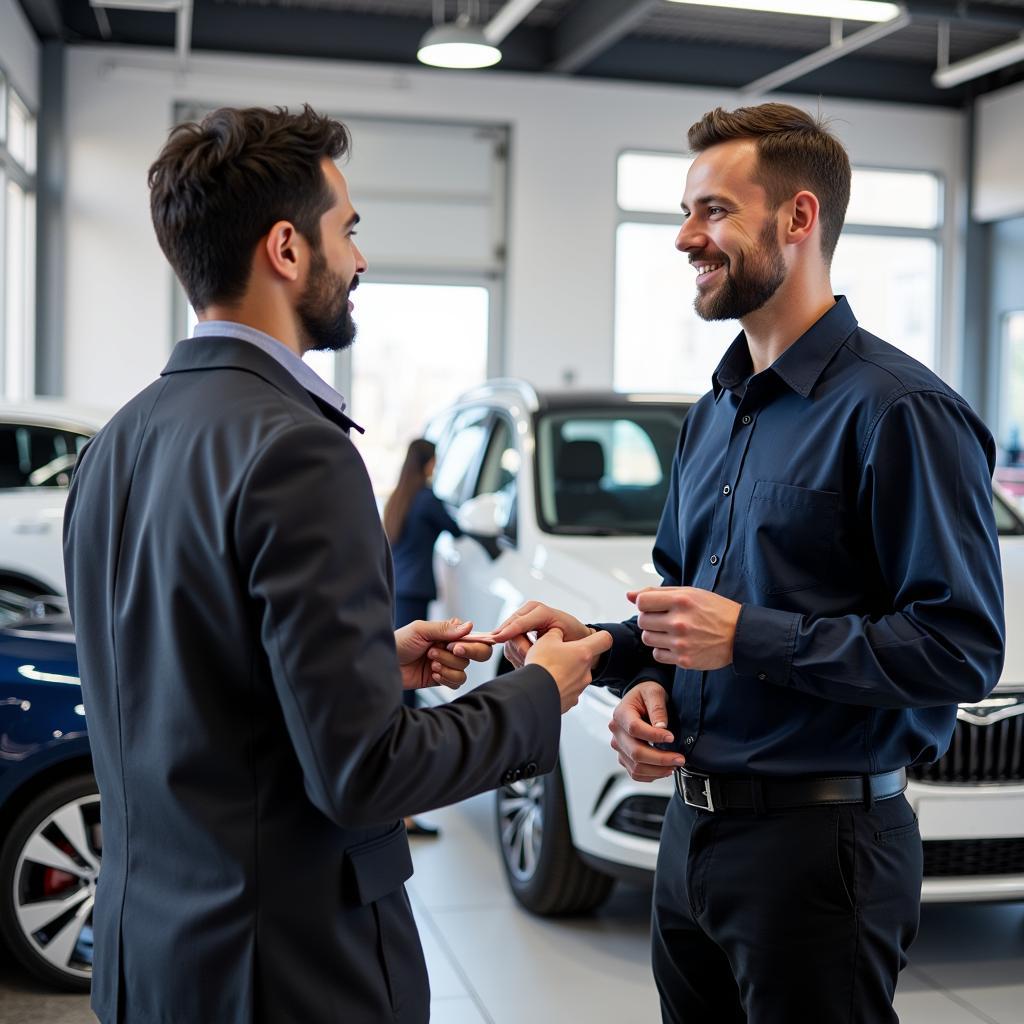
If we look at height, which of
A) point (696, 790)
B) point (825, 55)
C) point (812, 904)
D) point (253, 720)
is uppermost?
point (825, 55)

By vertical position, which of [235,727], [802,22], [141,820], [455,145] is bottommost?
[141,820]

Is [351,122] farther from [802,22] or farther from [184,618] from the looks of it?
[184,618]

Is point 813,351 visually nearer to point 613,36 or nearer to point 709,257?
point 709,257

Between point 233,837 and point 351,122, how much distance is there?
11.1m

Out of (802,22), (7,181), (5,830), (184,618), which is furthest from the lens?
(802,22)

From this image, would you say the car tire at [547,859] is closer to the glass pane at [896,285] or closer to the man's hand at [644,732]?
the man's hand at [644,732]

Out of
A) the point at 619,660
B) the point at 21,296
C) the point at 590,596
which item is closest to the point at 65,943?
the point at 590,596

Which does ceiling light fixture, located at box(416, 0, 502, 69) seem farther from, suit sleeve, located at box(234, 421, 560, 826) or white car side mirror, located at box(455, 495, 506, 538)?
suit sleeve, located at box(234, 421, 560, 826)

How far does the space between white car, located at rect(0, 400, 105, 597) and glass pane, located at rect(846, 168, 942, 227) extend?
342 inches

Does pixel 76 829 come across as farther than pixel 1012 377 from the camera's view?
No

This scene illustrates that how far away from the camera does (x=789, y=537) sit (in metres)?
1.78

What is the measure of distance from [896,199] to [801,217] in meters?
12.1

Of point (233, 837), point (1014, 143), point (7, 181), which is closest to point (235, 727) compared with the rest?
point (233, 837)

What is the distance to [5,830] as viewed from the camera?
331 centimetres
